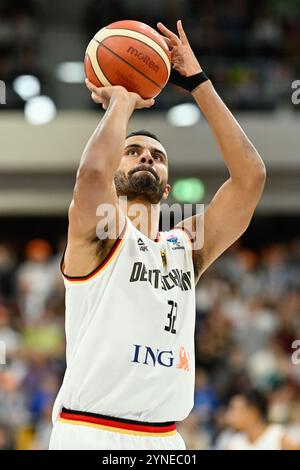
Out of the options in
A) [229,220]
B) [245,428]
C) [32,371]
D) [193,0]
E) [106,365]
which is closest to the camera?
[106,365]

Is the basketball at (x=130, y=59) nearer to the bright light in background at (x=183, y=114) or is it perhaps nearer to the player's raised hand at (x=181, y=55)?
the player's raised hand at (x=181, y=55)

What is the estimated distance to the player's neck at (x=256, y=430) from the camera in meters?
7.43

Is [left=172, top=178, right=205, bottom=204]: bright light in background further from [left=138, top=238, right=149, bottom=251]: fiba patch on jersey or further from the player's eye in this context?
[left=138, top=238, right=149, bottom=251]: fiba patch on jersey

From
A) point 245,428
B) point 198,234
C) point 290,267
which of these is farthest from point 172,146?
point 198,234

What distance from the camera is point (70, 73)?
15227mm

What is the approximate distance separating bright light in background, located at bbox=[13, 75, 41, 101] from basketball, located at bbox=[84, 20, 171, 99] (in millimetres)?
10817

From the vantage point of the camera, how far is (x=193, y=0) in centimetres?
1722

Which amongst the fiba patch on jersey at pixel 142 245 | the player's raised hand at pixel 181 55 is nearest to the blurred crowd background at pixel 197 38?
the player's raised hand at pixel 181 55

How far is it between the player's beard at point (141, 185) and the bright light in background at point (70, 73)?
11.0m

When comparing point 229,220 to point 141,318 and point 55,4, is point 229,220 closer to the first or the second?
point 141,318

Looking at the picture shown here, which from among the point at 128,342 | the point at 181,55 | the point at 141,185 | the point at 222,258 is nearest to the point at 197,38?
the point at 222,258

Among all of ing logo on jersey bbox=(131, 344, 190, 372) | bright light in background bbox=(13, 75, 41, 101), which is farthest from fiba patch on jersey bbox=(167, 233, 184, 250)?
bright light in background bbox=(13, 75, 41, 101)

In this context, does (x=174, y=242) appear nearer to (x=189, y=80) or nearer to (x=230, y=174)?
(x=230, y=174)

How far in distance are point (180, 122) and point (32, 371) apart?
19.5 feet
